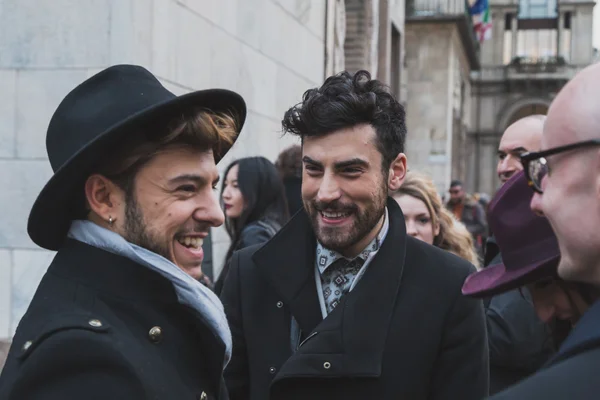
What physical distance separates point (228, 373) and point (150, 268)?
0.90 meters

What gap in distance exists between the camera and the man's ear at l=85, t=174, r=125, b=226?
6.84 ft

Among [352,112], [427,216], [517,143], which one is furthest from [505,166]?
[352,112]

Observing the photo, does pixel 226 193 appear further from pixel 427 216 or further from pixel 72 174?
pixel 72 174

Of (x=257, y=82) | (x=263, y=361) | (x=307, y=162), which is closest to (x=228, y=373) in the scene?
(x=263, y=361)

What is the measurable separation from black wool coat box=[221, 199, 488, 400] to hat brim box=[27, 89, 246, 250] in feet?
2.65

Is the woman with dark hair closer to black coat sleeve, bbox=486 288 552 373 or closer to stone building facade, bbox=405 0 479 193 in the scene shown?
black coat sleeve, bbox=486 288 552 373

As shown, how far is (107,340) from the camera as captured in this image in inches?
72.4

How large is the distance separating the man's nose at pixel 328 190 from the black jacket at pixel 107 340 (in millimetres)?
722

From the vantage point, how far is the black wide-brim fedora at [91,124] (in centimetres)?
198

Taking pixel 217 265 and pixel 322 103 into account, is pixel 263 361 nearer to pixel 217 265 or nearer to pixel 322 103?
pixel 322 103

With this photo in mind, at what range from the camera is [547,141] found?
1.50m

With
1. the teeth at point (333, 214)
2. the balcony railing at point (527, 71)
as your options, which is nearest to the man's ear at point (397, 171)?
the teeth at point (333, 214)

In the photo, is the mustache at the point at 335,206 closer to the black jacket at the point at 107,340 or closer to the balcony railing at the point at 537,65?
the black jacket at the point at 107,340

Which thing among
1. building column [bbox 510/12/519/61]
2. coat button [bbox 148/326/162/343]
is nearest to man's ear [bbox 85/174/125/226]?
coat button [bbox 148/326/162/343]
